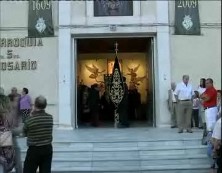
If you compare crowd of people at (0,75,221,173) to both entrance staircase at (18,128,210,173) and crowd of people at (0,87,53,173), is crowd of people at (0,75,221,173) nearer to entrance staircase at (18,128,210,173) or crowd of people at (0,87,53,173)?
crowd of people at (0,87,53,173)

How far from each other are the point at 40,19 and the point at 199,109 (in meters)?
6.32

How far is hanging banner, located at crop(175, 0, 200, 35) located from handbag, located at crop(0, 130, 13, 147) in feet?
32.0

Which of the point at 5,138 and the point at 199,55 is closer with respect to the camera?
the point at 5,138

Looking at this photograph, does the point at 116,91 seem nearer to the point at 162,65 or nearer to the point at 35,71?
the point at 162,65

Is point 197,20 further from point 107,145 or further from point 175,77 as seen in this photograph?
point 107,145

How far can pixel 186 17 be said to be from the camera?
17.3m

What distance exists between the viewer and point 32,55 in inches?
677

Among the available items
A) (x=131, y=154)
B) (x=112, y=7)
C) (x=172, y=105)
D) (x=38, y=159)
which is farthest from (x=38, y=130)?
(x=112, y=7)

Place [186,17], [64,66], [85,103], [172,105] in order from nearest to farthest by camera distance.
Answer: [172,105] → [64,66] → [186,17] → [85,103]

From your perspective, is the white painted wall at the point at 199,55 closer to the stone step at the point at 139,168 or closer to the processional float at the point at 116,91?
the processional float at the point at 116,91

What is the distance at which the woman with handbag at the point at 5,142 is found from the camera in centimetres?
891

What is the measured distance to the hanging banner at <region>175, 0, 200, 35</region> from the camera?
56.6 ft

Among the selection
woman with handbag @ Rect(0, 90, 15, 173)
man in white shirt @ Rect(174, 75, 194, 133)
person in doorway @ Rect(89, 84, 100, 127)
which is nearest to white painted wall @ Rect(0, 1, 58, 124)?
person in doorway @ Rect(89, 84, 100, 127)

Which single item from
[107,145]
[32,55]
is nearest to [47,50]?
[32,55]
